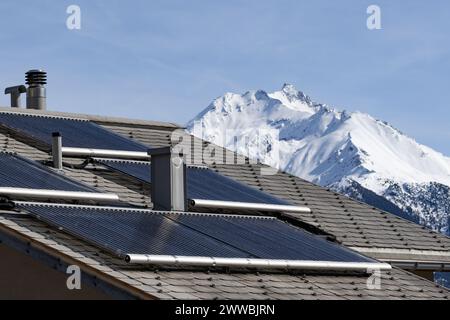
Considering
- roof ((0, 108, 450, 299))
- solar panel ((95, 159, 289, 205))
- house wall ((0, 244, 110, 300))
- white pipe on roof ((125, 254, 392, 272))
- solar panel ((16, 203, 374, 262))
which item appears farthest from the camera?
solar panel ((95, 159, 289, 205))

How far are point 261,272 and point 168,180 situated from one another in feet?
10.6

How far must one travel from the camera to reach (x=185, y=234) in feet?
72.6

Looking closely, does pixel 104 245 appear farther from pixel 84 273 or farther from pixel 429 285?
pixel 429 285

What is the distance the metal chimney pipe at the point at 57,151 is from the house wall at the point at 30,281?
202 inches

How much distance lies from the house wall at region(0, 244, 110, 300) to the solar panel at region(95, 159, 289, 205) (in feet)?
16.4

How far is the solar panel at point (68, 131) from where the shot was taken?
91.9ft

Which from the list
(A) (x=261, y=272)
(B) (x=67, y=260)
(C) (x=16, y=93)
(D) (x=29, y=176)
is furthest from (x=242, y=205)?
(C) (x=16, y=93)

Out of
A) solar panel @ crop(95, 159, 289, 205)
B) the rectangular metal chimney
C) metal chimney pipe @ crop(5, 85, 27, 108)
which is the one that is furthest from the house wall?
metal chimney pipe @ crop(5, 85, 27, 108)

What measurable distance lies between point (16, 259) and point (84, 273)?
2.00 metres

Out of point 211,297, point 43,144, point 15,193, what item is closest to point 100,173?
point 43,144

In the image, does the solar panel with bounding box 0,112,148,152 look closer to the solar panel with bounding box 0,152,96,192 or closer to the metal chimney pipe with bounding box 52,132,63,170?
the metal chimney pipe with bounding box 52,132,63,170

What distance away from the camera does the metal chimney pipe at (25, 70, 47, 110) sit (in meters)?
33.9

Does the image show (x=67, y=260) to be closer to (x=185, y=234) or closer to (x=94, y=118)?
(x=185, y=234)

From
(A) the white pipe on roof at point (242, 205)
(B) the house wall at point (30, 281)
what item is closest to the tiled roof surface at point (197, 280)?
(B) the house wall at point (30, 281)
